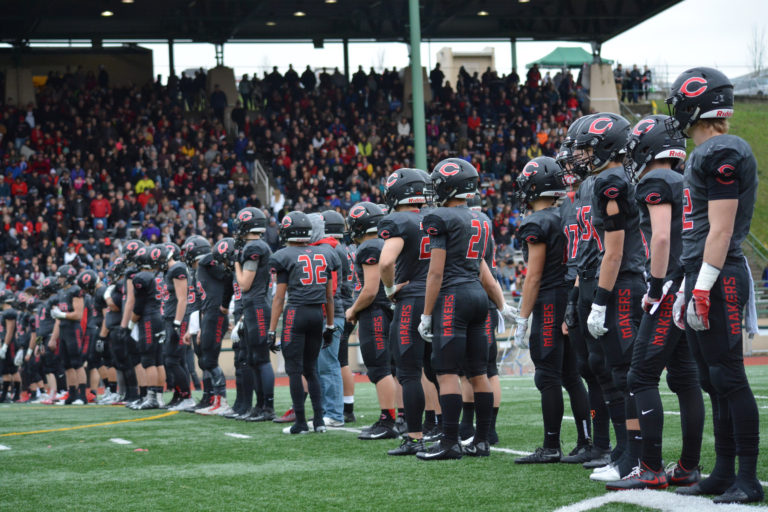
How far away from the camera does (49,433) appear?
10516 millimetres

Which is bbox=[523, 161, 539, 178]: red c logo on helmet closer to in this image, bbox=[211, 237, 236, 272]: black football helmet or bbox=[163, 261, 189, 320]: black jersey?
bbox=[211, 237, 236, 272]: black football helmet

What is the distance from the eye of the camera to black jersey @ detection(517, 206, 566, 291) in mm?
7000

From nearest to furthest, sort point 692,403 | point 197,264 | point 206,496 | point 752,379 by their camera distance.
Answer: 1. point 692,403
2. point 206,496
3. point 197,264
4. point 752,379

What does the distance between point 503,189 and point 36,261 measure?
42.7ft

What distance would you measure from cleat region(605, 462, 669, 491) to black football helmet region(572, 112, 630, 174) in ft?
6.38

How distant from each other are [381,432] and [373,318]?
107cm

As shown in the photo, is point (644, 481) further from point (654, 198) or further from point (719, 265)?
point (654, 198)

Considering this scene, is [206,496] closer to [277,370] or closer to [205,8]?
[277,370]

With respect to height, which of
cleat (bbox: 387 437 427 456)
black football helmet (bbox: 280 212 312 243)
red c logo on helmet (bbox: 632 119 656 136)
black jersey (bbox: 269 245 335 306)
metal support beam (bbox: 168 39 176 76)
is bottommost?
cleat (bbox: 387 437 427 456)

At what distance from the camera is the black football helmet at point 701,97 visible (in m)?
5.31

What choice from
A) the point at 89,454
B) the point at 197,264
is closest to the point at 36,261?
the point at 197,264

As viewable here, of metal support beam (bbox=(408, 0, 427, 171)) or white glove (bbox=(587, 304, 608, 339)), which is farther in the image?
metal support beam (bbox=(408, 0, 427, 171))

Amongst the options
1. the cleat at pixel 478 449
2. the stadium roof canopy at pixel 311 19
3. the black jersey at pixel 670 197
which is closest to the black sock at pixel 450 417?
the cleat at pixel 478 449

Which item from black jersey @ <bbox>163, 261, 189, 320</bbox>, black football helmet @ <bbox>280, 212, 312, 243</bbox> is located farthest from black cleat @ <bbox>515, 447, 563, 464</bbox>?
black jersey @ <bbox>163, 261, 189, 320</bbox>
